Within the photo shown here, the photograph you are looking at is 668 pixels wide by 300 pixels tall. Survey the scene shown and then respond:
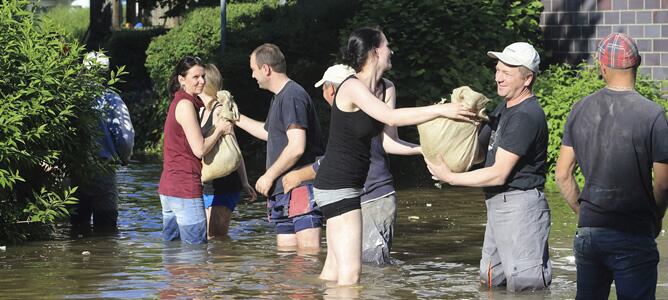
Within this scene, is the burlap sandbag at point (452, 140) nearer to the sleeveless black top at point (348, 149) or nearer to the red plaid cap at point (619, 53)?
the sleeveless black top at point (348, 149)

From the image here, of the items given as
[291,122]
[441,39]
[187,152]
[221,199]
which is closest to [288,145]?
[291,122]

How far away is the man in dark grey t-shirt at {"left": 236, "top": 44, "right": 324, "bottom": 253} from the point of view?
961 centimetres

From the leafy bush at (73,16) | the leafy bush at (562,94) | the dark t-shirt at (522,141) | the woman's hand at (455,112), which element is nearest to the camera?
the woman's hand at (455,112)

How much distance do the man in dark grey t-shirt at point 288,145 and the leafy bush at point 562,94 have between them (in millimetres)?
5256

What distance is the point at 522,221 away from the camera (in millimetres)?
7902

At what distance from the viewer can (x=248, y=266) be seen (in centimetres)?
1016

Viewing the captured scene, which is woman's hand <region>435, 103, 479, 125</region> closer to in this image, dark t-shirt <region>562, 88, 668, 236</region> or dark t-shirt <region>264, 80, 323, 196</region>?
dark t-shirt <region>562, 88, 668, 236</region>

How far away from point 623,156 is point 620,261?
517 millimetres

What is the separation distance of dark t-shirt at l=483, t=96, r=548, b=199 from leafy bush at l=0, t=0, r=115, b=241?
15.1 feet

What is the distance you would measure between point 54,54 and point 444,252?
390 centimetres

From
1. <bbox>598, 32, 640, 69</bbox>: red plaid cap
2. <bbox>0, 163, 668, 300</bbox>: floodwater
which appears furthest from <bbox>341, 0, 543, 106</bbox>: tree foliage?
<bbox>598, 32, 640, 69</bbox>: red plaid cap

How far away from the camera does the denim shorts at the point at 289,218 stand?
9914 millimetres

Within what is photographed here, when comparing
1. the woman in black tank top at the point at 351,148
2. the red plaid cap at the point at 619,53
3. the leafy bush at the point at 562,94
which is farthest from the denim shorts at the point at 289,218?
the leafy bush at the point at 562,94

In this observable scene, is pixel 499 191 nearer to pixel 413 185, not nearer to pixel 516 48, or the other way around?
pixel 516 48
